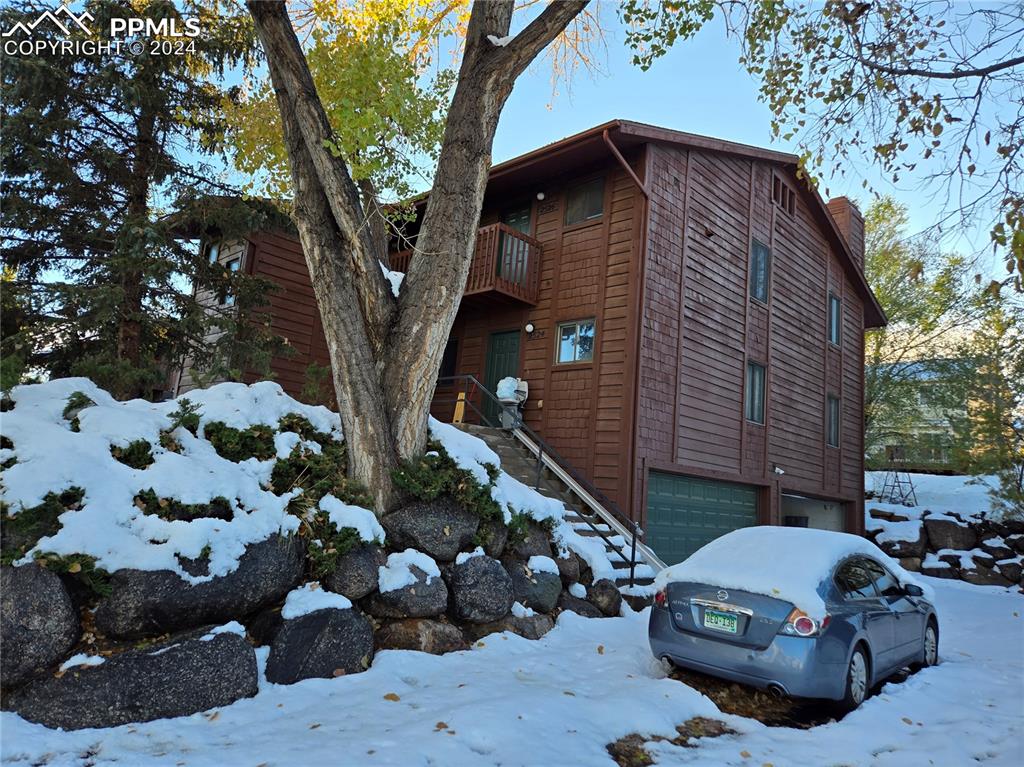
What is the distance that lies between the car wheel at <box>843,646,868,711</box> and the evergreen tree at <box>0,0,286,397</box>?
320 inches

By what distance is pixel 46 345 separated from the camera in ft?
32.0

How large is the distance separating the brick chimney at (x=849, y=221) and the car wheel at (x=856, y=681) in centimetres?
1753

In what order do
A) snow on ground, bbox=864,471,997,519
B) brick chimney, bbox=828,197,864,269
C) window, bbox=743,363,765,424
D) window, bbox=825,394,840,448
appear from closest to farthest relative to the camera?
window, bbox=743,363,765,424, window, bbox=825,394,840,448, snow on ground, bbox=864,471,997,519, brick chimney, bbox=828,197,864,269

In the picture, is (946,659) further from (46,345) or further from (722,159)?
(46,345)

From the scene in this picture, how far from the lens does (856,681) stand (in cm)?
550

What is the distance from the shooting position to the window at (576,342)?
12461mm

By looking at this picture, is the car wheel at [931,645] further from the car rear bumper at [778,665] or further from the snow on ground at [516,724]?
the car rear bumper at [778,665]

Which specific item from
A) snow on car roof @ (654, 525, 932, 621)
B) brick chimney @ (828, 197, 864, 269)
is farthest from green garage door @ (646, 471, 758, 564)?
brick chimney @ (828, 197, 864, 269)

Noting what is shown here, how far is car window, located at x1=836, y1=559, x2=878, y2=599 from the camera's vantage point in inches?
231

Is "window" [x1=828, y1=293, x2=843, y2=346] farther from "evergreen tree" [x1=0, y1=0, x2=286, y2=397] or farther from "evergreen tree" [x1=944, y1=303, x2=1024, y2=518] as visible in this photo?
"evergreen tree" [x1=0, y1=0, x2=286, y2=397]

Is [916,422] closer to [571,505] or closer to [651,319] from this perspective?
[651,319]

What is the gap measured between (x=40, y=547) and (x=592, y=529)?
7.21m

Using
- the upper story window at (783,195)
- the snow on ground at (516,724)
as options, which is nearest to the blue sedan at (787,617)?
the snow on ground at (516,724)

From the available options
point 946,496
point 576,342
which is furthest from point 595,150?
point 946,496
